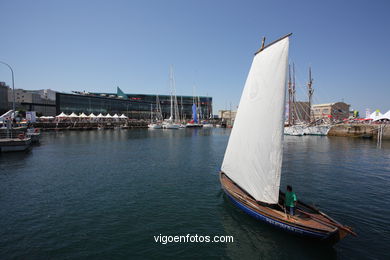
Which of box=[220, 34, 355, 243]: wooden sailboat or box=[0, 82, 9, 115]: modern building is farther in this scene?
box=[0, 82, 9, 115]: modern building

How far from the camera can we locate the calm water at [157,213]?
12359 mm

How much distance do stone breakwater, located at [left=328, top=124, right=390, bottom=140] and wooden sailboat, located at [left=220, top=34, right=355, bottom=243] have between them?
84.2m

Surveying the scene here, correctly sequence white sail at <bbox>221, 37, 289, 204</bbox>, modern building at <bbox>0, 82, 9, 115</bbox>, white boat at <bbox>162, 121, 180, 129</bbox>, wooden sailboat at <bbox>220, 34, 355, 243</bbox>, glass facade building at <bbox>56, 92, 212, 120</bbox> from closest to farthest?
wooden sailboat at <bbox>220, 34, 355, 243</bbox>, white sail at <bbox>221, 37, 289, 204</bbox>, white boat at <bbox>162, 121, 180, 129</bbox>, glass facade building at <bbox>56, 92, 212, 120</bbox>, modern building at <bbox>0, 82, 9, 115</bbox>

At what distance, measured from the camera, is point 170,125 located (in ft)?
462

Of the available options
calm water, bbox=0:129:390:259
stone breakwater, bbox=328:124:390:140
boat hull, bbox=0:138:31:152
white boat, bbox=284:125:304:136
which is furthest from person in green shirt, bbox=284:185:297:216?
white boat, bbox=284:125:304:136

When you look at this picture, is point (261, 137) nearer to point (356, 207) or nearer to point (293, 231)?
point (293, 231)

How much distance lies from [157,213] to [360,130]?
337 feet

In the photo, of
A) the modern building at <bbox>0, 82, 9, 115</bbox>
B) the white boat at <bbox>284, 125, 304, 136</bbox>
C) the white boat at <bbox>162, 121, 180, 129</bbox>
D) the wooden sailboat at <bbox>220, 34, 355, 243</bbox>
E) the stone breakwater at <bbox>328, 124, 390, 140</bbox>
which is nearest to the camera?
the wooden sailboat at <bbox>220, 34, 355, 243</bbox>

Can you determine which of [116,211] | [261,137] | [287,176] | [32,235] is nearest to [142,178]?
[116,211]

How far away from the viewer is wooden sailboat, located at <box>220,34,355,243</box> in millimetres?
12581

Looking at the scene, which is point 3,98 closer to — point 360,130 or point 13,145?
point 13,145

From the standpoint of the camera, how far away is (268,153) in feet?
47.2

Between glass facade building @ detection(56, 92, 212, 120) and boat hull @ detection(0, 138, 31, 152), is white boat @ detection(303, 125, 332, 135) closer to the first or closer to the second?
glass facade building @ detection(56, 92, 212, 120)

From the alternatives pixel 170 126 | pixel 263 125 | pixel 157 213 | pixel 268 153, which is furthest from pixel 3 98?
pixel 268 153
